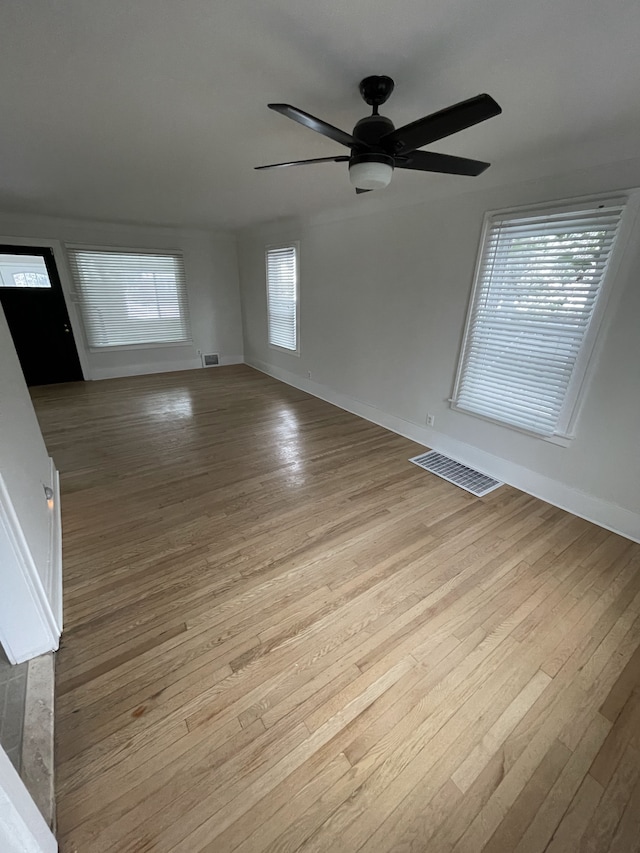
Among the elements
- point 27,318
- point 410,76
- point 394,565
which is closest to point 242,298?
point 27,318

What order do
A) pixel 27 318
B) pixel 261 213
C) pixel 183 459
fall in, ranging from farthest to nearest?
pixel 27 318 < pixel 261 213 < pixel 183 459

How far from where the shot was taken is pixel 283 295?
5188 mm

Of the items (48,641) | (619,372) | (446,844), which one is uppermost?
(619,372)

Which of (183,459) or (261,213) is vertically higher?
(261,213)

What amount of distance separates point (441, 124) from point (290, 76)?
765 mm

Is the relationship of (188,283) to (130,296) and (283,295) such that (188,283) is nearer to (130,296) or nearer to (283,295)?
(130,296)

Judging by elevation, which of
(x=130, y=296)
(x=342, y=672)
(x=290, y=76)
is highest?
(x=290, y=76)

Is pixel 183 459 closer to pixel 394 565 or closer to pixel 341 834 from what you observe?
pixel 394 565

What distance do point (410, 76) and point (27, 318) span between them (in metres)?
5.84

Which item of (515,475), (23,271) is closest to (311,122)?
(515,475)

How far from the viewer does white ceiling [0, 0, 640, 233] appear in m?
1.16

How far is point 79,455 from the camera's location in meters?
3.18

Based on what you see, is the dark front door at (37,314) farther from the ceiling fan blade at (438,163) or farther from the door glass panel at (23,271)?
the ceiling fan blade at (438,163)

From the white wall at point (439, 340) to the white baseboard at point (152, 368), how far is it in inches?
84.4
